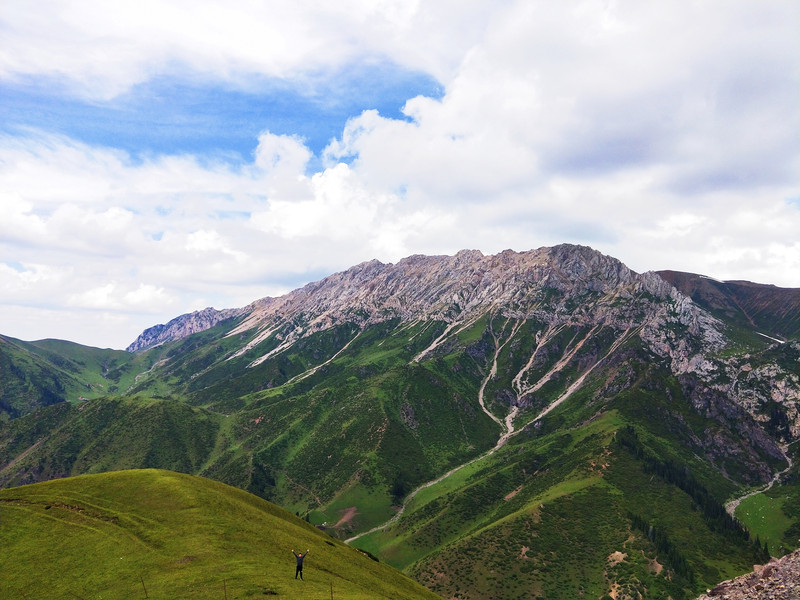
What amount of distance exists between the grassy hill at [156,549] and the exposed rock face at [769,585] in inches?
1764

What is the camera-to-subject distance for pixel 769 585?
48250 mm

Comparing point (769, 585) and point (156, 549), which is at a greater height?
point (156, 549)

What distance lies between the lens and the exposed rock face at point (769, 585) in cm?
4538

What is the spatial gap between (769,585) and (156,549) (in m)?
77.0

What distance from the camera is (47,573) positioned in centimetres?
5312

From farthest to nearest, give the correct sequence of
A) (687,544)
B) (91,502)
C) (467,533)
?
(467,533)
(687,544)
(91,502)

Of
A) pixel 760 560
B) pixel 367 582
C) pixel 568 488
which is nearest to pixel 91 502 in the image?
pixel 367 582

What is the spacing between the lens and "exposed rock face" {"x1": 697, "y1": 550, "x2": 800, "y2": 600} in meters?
45.4

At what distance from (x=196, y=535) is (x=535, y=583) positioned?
130134 mm

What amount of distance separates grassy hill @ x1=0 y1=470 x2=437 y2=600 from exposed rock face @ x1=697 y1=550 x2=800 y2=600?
44.8 m

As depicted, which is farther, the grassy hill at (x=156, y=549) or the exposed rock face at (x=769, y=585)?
the grassy hill at (x=156, y=549)

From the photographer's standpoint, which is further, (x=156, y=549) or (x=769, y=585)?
(x=156, y=549)

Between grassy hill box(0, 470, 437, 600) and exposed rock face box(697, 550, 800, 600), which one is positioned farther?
grassy hill box(0, 470, 437, 600)

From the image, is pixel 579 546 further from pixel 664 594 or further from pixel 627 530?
pixel 664 594
